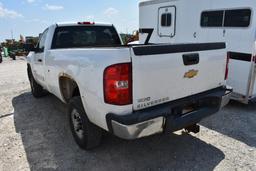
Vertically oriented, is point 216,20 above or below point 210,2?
below

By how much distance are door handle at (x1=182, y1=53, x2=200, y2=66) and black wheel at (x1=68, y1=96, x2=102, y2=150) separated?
147 centimetres

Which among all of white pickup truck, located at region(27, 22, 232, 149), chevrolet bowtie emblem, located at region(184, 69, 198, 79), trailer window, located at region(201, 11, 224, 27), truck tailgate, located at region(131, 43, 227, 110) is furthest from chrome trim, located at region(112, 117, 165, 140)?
trailer window, located at region(201, 11, 224, 27)

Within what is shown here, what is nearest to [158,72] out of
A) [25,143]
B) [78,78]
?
[78,78]

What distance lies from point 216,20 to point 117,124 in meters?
4.18

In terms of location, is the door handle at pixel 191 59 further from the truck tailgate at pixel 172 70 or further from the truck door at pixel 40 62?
the truck door at pixel 40 62

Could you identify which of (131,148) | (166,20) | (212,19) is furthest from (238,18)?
(131,148)

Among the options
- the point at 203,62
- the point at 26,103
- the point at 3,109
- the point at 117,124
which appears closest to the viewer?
the point at 117,124

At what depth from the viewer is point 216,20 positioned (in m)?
5.64

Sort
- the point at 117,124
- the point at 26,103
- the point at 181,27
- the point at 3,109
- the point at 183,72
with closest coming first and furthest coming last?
the point at 117,124
the point at 183,72
the point at 3,109
the point at 26,103
the point at 181,27

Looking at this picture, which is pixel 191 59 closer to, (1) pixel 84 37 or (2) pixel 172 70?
(2) pixel 172 70

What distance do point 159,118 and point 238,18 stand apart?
3.55 meters

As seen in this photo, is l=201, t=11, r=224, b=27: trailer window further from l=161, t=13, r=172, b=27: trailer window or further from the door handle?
the door handle

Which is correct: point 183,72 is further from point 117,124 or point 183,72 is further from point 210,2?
point 210,2

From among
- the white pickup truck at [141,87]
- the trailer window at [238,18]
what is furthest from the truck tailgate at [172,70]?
the trailer window at [238,18]
